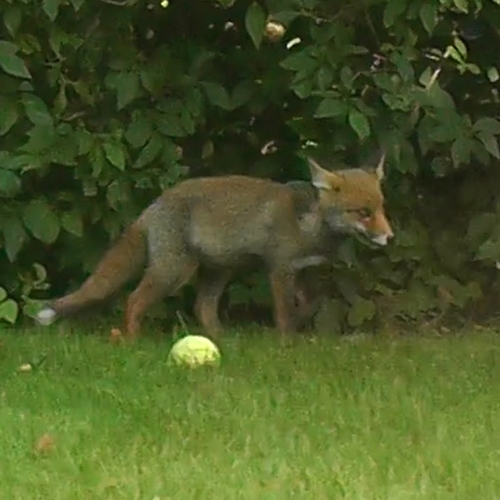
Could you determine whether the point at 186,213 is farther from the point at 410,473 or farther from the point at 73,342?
the point at 410,473

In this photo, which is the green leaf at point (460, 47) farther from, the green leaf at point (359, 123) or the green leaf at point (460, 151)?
the green leaf at point (359, 123)

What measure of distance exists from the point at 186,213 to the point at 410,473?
2919 mm

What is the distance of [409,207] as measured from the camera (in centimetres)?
830

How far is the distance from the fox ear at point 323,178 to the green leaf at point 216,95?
0.53 m

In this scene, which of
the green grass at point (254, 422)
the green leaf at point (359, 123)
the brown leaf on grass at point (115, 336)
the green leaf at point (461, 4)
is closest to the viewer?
the green grass at point (254, 422)

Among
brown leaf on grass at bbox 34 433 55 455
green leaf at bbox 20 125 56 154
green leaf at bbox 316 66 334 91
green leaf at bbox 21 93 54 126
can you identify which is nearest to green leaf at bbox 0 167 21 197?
green leaf at bbox 20 125 56 154

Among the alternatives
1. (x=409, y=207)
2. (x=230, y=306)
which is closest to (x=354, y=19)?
(x=409, y=207)

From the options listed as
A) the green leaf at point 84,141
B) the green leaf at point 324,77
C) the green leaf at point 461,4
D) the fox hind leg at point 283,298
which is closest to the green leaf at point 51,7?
the green leaf at point 84,141

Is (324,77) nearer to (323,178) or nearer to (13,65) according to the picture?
(323,178)

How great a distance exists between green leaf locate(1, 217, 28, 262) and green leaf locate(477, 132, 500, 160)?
7.58 feet

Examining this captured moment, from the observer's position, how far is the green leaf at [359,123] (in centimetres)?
725

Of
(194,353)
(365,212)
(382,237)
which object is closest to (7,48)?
(194,353)

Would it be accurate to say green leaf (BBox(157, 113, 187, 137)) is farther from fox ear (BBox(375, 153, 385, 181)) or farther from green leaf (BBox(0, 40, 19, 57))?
fox ear (BBox(375, 153, 385, 181))

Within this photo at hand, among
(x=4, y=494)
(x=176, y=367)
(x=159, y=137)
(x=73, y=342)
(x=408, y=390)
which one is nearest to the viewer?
(x=4, y=494)
